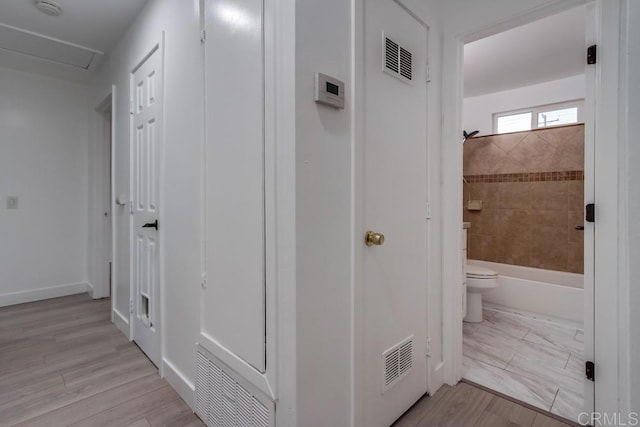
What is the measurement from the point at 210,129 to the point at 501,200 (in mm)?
3438

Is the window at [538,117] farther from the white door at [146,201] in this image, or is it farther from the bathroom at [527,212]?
the white door at [146,201]

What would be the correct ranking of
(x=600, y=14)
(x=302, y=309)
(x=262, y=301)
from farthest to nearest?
(x=600, y=14)
(x=262, y=301)
(x=302, y=309)

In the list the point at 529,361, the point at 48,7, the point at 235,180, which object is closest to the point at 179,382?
the point at 235,180

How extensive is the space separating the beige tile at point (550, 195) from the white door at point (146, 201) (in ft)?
12.0

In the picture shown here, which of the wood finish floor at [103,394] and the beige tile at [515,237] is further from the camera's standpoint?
the beige tile at [515,237]

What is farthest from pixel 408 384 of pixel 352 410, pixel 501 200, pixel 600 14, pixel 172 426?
pixel 501 200

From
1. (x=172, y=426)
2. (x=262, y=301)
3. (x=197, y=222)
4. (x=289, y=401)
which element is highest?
(x=197, y=222)

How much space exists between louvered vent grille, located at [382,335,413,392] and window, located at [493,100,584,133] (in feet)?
10.7

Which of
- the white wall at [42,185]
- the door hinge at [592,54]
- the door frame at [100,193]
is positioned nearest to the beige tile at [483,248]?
the door hinge at [592,54]

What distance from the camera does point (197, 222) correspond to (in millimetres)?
1539

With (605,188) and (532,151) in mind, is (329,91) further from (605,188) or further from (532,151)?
(532,151)

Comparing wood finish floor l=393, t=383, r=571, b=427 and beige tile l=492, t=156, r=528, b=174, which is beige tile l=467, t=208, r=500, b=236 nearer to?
beige tile l=492, t=156, r=528, b=174

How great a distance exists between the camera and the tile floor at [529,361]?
67.3 inches

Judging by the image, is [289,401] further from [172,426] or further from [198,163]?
[198,163]
